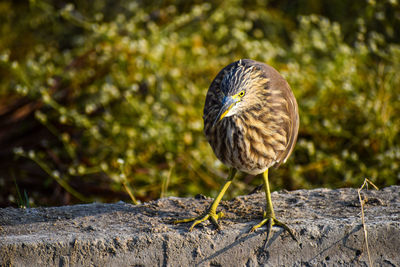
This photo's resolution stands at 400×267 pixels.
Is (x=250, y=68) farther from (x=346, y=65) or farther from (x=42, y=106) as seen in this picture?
(x=42, y=106)

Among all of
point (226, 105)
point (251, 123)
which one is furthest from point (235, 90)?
point (251, 123)

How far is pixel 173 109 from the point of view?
16.5 feet

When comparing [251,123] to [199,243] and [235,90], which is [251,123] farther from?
[199,243]

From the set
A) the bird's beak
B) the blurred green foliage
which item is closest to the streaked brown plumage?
the bird's beak

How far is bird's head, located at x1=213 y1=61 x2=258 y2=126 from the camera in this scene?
101 inches

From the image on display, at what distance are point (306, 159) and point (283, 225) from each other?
256 centimetres

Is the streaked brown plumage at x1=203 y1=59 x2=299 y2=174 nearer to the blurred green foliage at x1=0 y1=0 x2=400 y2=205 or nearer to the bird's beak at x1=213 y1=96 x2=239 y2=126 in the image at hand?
the bird's beak at x1=213 y1=96 x2=239 y2=126

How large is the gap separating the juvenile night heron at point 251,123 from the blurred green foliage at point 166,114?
1555 mm

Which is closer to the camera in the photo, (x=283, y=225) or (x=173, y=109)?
(x=283, y=225)

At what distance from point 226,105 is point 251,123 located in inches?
11.8

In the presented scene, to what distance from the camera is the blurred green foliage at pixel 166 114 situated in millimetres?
4660

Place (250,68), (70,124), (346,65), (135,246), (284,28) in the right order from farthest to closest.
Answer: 1. (284,28)
2. (70,124)
3. (346,65)
4. (250,68)
5. (135,246)

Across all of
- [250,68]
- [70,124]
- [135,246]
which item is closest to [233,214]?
[135,246]

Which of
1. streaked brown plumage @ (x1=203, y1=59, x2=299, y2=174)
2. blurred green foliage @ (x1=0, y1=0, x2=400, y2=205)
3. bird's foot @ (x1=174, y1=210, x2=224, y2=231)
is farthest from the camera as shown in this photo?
blurred green foliage @ (x1=0, y1=0, x2=400, y2=205)
